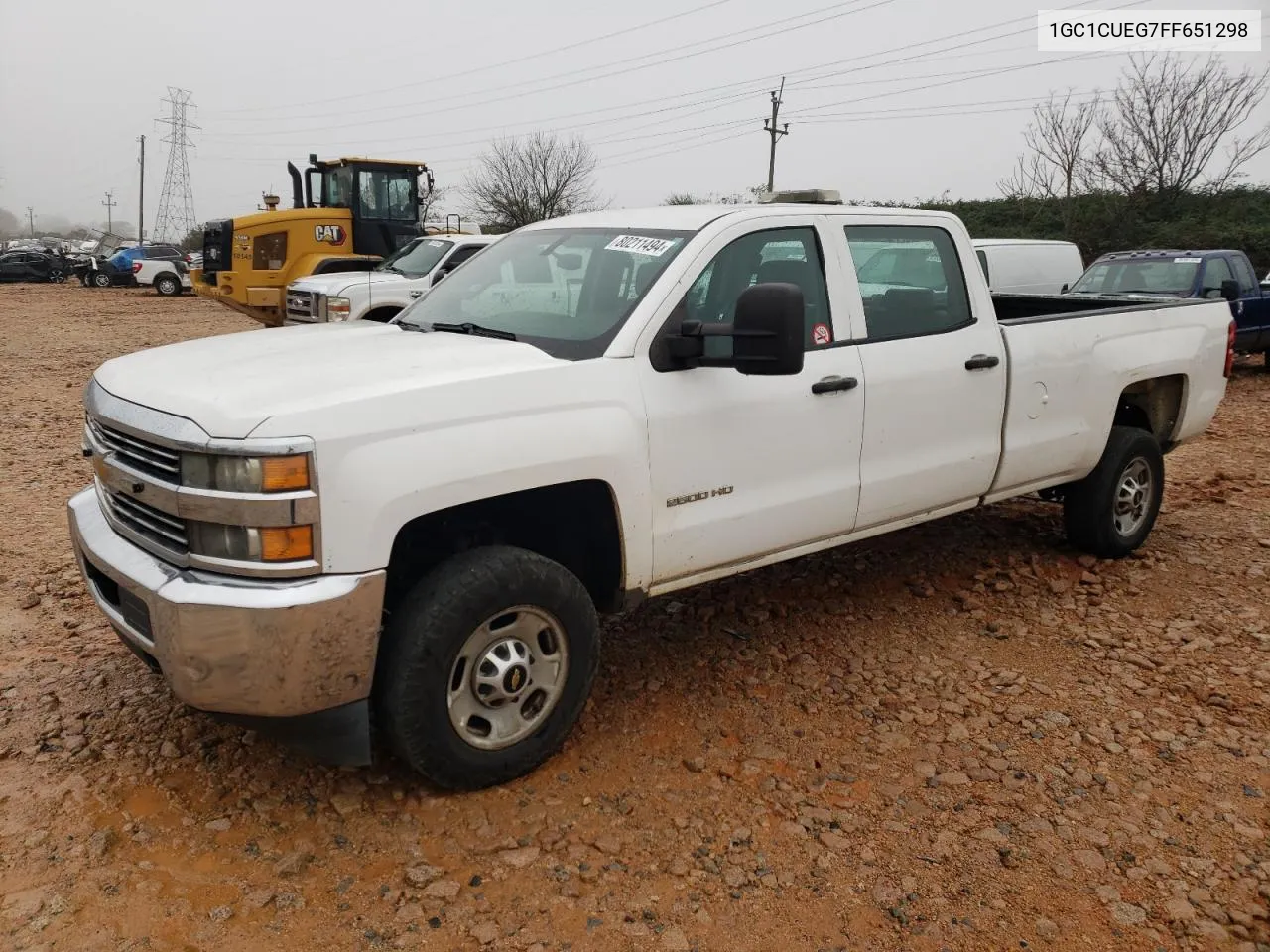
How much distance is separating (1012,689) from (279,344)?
3.17 metres

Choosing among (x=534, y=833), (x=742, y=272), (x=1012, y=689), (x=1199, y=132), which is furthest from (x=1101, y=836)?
(x=1199, y=132)

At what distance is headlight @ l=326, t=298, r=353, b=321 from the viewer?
38.8 feet

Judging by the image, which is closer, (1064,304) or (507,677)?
(507,677)

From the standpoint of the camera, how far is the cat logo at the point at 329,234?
53.8 feet

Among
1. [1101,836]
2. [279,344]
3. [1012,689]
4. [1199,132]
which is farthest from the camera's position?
[1199,132]

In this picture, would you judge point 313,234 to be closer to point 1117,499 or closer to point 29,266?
point 1117,499

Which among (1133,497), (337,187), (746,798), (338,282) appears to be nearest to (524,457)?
(746,798)

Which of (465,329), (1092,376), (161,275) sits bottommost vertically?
(1092,376)

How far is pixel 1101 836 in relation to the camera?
3.08 meters

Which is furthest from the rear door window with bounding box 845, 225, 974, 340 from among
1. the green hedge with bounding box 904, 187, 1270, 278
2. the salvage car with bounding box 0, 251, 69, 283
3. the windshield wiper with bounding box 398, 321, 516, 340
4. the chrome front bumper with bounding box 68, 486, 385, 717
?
the salvage car with bounding box 0, 251, 69, 283

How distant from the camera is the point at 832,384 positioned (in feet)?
12.8

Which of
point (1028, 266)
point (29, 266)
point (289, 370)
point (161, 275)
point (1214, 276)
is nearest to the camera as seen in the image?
point (289, 370)

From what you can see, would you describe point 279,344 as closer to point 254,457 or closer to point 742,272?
point 254,457

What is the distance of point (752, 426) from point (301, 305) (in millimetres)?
10328
